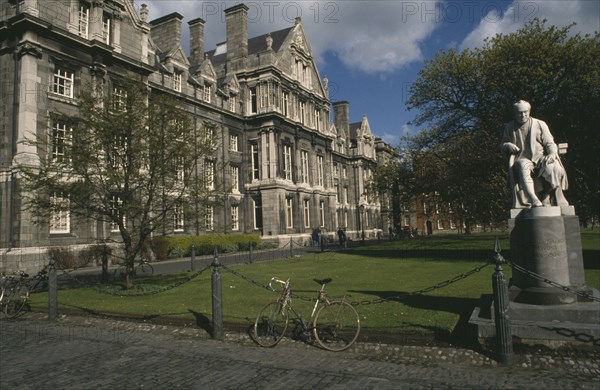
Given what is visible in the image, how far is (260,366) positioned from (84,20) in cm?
2577

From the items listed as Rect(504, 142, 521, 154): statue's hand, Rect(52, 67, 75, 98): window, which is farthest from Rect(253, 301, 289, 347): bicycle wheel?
Rect(52, 67, 75, 98): window

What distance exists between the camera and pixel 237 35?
40.4 metres

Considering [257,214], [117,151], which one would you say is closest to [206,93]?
[257,214]

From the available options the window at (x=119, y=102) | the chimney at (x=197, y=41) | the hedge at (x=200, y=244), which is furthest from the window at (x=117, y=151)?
the chimney at (x=197, y=41)

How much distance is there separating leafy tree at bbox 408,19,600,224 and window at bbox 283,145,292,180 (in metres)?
14.4

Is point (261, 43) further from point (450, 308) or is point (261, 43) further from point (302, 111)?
point (450, 308)

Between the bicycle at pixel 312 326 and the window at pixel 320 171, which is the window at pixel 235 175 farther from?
the bicycle at pixel 312 326

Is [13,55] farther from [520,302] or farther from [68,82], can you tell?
[520,302]

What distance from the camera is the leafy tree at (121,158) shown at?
12609 mm

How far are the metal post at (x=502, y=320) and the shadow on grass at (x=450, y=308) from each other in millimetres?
602

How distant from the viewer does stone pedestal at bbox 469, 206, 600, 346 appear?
6.29m

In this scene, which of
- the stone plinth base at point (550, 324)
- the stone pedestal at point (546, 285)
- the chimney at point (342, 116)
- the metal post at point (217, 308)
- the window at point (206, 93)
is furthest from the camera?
the chimney at point (342, 116)

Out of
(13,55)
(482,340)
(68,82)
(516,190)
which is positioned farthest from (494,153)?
(13,55)

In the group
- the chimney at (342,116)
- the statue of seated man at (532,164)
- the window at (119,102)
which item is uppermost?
the chimney at (342,116)
